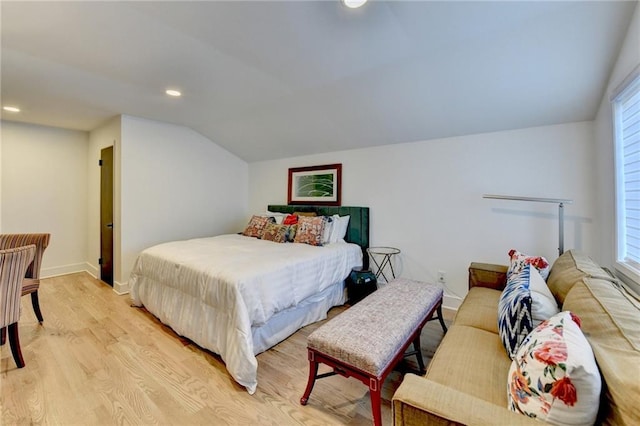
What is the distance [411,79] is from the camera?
2416mm

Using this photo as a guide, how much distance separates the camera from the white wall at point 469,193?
8.18 feet

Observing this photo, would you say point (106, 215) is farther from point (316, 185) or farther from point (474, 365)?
point (474, 365)

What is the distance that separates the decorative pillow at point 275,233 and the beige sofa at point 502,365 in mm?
2231

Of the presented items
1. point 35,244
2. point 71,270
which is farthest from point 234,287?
point 71,270

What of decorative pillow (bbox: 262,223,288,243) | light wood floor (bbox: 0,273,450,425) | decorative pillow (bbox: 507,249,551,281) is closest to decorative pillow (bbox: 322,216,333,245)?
decorative pillow (bbox: 262,223,288,243)

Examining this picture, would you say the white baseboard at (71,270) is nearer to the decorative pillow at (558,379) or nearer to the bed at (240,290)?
the bed at (240,290)

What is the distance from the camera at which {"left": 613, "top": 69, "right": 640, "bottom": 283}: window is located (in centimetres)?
167

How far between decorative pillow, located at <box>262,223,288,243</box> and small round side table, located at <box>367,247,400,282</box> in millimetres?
1127

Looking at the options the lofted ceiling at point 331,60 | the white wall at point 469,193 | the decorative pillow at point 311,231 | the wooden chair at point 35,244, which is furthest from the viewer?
the decorative pillow at point 311,231

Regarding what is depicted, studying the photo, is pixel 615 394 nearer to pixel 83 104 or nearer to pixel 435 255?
pixel 435 255

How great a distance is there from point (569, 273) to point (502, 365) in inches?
28.9

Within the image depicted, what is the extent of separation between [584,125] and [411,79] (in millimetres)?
1592

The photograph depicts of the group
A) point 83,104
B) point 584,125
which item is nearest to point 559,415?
point 584,125

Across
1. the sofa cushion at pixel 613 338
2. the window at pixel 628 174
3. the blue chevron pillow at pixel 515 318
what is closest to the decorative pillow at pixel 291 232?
the blue chevron pillow at pixel 515 318
